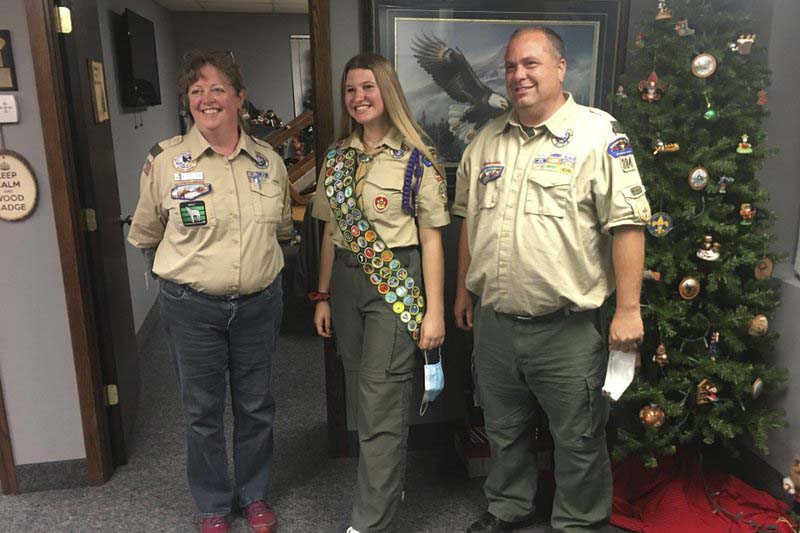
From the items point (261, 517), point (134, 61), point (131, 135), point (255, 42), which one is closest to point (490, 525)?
point (261, 517)

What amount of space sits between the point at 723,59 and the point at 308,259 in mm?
1493

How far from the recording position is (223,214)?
1848 mm

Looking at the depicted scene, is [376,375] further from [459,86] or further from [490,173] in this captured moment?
[459,86]

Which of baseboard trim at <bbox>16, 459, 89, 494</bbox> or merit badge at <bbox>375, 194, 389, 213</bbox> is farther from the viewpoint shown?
baseboard trim at <bbox>16, 459, 89, 494</bbox>

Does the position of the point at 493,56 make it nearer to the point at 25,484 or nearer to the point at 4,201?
the point at 4,201

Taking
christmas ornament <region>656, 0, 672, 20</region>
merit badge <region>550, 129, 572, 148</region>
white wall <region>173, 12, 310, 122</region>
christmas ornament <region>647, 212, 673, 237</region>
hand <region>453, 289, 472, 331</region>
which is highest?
white wall <region>173, 12, 310, 122</region>

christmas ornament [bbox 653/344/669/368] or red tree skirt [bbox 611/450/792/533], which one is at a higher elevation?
christmas ornament [bbox 653/344/669/368]

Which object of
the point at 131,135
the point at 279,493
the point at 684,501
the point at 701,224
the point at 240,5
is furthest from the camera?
the point at 240,5

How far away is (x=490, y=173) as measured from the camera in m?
1.86

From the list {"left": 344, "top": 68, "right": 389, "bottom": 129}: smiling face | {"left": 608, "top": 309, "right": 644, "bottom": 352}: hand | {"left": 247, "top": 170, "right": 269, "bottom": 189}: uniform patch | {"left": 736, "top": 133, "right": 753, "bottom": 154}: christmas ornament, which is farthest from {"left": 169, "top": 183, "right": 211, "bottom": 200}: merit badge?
{"left": 736, "top": 133, "right": 753, "bottom": 154}: christmas ornament

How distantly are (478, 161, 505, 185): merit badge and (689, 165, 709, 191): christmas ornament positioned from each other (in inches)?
25.6

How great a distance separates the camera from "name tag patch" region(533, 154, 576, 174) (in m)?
1.72

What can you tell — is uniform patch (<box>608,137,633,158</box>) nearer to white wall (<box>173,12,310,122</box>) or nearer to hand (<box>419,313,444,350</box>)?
hand (<box>419,313,444,350</box>)

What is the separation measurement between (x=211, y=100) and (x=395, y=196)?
0.59 m
